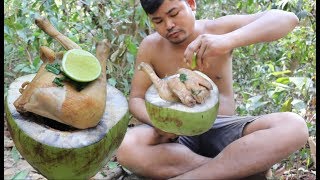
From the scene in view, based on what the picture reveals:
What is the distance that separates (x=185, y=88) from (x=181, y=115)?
0.12 m

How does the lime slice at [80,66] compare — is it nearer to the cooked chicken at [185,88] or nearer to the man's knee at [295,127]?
the cooked chicken at [185,88]

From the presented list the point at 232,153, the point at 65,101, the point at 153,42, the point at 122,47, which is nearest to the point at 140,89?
the point at 153,42

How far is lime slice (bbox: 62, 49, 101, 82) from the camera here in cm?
142

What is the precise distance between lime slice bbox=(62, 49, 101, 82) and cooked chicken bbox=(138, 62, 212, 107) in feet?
1.02

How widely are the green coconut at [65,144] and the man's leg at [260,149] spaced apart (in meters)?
0.56

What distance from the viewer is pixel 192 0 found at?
2.25 meters

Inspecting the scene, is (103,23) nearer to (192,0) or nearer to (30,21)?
(30,21)

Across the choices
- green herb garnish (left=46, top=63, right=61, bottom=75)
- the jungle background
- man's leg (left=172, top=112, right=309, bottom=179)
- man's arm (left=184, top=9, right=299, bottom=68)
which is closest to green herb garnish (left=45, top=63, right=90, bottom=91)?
green herb garnish (left=46, top=63, right=61, bottom=75)

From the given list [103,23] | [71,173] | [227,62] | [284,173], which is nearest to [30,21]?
[103,23]

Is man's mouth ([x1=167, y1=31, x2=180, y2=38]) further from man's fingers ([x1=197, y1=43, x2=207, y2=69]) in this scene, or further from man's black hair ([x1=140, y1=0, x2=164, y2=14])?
man's fingers ([x1=197, y1=43, x2=207, y2=69])

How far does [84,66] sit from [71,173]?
1.10 ft

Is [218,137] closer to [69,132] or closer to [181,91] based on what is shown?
[181,91]

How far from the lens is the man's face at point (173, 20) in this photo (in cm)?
202

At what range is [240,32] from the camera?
1.88 metres
